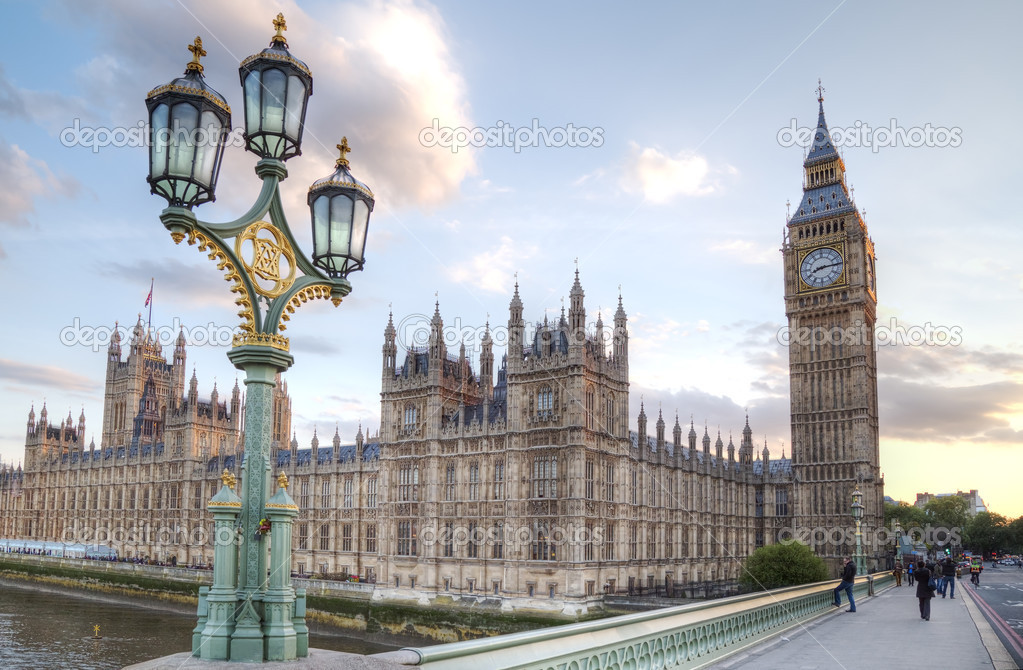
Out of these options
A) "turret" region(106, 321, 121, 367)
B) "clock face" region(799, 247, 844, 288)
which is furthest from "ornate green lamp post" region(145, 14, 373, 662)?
"turret" region(106, 321, 121, 367)

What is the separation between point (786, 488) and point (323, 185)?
77.9 meters

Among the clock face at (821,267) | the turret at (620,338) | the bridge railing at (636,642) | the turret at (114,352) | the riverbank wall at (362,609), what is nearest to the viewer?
the bridge railing at (636,642)

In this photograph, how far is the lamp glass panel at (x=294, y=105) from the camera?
7516 mm

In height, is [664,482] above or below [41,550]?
above

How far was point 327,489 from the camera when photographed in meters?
70.7

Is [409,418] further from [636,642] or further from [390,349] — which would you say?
[636,642]

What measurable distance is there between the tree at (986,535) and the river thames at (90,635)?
12093 centimetres

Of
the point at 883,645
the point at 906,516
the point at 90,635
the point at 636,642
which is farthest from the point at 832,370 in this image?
the point at 906,516

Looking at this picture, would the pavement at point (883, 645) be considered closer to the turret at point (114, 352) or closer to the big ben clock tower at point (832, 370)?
the big ben clock tower at point (832, 370)

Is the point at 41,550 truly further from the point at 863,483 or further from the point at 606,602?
the point at 863,483

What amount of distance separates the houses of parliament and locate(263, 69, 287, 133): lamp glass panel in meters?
42.9

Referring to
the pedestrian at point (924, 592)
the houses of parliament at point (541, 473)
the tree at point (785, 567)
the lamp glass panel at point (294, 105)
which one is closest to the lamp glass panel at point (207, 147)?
the lamp glass panel at point (294, 105)

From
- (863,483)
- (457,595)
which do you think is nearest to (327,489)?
(457,595)

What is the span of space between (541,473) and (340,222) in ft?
144
